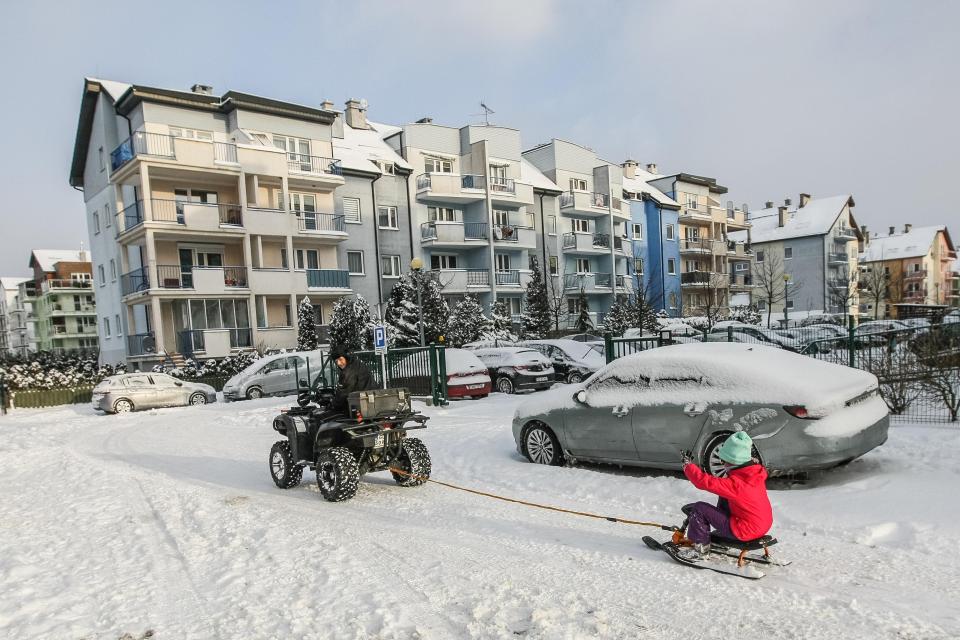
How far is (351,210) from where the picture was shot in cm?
3362

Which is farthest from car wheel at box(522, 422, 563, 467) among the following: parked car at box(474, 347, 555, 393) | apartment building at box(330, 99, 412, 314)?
apartment building at box(330, 99, 412, 314)

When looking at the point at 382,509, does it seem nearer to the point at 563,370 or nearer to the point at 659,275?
the point at 563,370

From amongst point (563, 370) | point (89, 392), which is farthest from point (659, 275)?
point (89, 392)

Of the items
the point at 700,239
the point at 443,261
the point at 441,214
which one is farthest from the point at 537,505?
the point at 700,239

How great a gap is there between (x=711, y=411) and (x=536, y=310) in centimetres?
2923

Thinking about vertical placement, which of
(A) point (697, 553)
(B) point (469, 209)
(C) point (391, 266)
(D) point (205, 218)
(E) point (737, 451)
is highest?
(B) point (469, 209)

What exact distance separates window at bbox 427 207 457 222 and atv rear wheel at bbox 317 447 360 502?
29919 millimetres

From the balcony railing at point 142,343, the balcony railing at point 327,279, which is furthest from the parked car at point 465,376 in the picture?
the balcony railing at point 142,343

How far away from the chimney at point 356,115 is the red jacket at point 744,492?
124 feet

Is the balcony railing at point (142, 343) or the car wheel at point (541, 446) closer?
the car wheel at point (541, 446)

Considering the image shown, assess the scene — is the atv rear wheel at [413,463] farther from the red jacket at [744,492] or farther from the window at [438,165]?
the window at [438,165]

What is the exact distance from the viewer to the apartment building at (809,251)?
Result: 2469 inches

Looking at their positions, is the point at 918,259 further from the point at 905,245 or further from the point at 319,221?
the point at 319,221

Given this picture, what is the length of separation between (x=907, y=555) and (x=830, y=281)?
211ft
